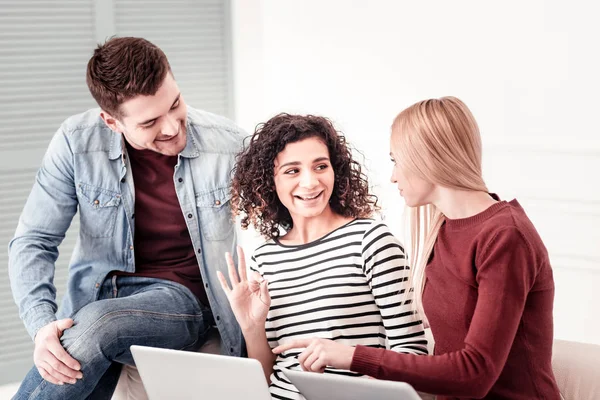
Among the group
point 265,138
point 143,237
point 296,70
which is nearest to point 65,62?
point 296,70

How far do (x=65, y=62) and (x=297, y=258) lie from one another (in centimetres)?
196

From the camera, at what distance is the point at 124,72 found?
1.97 m

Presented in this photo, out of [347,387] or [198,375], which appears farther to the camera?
[198,375]

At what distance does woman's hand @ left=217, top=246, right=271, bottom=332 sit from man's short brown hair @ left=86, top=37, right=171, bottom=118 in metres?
0.46

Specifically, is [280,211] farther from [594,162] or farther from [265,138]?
[594,162]

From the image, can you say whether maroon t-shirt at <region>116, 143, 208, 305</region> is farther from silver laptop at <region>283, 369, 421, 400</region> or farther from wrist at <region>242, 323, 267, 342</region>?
silver laptop at <region>283, 369, 421, 400</region>

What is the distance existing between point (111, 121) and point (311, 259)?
643 mm

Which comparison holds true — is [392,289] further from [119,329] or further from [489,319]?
[119,329]

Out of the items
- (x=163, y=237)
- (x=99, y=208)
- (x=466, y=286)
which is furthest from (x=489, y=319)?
(x=99, y=208)

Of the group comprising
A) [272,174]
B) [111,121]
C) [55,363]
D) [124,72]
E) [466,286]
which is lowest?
[55,363]

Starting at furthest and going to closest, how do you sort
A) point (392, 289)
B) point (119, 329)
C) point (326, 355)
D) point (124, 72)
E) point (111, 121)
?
1. point (111, 121)
2. point (124, 72)
3. point (119, 329)
4. point (392, 289)
5. point (326, 355)

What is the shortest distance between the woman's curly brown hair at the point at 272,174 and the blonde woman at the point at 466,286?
1.05ft

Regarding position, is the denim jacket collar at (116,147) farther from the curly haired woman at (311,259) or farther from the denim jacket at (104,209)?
the curly haired woman at (311,259)

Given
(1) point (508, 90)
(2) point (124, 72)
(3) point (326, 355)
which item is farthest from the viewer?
(1) point (508, 90)
